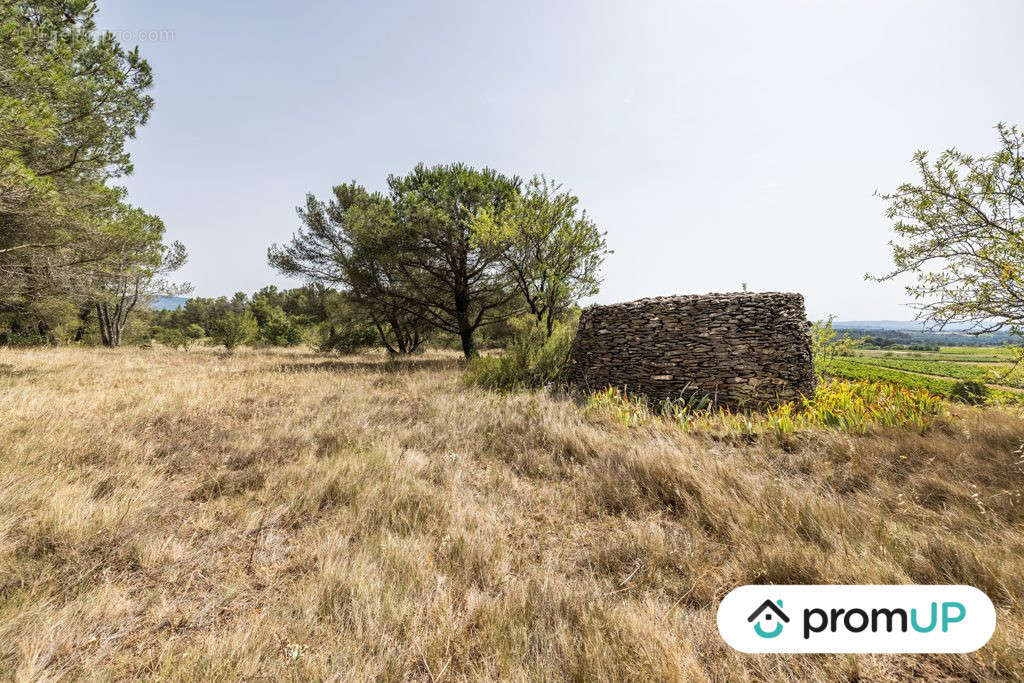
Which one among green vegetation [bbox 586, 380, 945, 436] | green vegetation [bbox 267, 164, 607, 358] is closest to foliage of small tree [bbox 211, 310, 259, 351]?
green vegetation [bbox 267, 164, 607, 358]

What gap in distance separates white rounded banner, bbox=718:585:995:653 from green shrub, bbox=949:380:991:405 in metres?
7.66

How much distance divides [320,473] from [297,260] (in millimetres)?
15599

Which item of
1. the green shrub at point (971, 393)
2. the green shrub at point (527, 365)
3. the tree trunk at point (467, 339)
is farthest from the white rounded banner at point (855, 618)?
the tree trunk at point (467, 339)

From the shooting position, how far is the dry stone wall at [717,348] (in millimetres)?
6438

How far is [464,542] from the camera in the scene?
8.61 feet

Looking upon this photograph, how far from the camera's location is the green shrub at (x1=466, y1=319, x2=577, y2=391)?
8242 mm

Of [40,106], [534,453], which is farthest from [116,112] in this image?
[534,453]

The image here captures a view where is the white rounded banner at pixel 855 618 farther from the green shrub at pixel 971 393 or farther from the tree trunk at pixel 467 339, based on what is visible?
the tree trunk at pixel 467 339

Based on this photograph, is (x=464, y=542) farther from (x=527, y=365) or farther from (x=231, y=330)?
(x=231, y=330)

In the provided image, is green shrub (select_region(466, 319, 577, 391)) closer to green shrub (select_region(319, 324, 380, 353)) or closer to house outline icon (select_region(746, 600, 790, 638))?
house outline icon (select_region(746, 600, 790, 638))

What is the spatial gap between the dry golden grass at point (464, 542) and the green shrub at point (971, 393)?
6.97 feet

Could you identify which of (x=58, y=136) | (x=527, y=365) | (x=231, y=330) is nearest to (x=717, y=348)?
(x=527, y=365)

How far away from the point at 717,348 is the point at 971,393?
17.4 ft

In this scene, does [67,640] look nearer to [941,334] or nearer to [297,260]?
[941,334]
